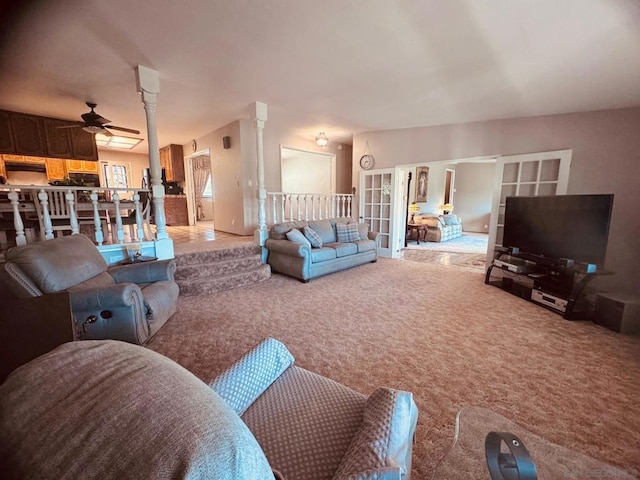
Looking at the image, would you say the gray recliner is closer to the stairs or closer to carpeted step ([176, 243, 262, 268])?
the stairs

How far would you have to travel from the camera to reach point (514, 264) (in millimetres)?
3572

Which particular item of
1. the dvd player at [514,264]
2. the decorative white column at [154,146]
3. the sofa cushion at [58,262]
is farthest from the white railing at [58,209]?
the dvd player at [514,264]

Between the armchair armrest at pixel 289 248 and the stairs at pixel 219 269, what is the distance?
0.90ft

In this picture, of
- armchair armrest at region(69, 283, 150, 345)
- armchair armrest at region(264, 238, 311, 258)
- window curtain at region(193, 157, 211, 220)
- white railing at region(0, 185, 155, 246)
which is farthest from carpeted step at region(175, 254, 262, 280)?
window curtain at region(193, 157, 211, 220)

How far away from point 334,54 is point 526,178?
349 cm

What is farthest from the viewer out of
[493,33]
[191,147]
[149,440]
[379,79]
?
[191,147]

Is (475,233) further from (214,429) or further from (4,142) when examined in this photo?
(4,142)

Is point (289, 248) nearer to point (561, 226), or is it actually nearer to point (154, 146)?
point (154, 146)

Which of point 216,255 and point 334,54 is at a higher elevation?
point 334,54

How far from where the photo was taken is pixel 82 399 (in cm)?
49

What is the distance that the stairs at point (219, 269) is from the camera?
345 centimetres

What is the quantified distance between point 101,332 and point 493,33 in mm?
3906

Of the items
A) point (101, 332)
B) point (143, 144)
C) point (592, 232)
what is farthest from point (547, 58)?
point (143, 144)

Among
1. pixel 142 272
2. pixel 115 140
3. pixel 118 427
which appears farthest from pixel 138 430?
pixel 115 140
